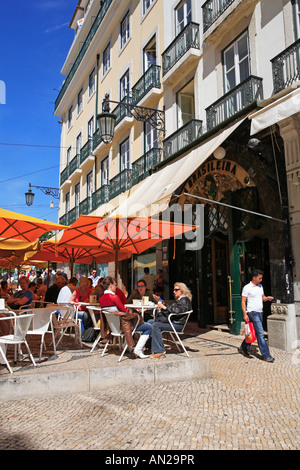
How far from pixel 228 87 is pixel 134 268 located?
856 centimetres

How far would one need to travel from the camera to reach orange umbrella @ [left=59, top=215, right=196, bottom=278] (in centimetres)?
759

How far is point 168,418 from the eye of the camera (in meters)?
3.77

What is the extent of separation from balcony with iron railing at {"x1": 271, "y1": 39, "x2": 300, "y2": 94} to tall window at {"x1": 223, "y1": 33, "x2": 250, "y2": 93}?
5.08ft

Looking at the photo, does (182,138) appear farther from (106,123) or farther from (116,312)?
(116,312)

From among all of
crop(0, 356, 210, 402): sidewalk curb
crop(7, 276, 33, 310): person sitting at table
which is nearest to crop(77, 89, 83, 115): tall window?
crop(7, 276, 33, 310): person sitting at table

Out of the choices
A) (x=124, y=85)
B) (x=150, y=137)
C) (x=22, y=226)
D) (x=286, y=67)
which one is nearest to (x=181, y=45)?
(x=150, y=137)

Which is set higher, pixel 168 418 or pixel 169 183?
pixel 169 183

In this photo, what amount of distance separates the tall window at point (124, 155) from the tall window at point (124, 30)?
4.86m

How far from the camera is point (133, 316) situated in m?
5.78

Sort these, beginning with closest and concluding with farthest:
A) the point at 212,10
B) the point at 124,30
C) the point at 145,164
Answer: the point at 212,10
the point at 145,164
the point at 124,30

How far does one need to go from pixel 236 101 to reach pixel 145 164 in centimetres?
550

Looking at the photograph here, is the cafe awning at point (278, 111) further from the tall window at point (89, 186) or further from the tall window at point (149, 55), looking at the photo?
the tall window at point (89, 186)
